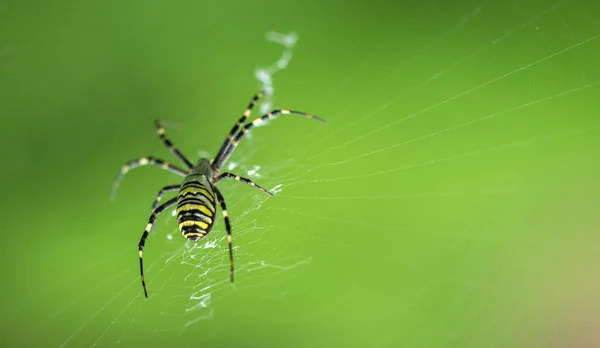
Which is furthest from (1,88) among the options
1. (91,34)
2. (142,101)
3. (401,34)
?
(401,34)

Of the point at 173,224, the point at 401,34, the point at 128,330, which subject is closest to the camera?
the point at 128,330

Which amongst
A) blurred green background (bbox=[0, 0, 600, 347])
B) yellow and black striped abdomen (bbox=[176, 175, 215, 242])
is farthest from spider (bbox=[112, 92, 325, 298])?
blurred green background (bbox=[0, 0, 600, 347])

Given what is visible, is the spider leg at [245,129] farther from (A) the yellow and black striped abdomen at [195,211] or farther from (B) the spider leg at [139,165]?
(A) the yellow and black striped abdomen at [195,211]

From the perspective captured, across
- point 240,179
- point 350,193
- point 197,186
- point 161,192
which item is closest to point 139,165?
point 161,192

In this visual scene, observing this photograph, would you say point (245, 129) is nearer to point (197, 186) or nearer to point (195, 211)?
point (197, 186)

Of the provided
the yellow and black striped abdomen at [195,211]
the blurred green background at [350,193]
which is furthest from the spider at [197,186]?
the blurred green background at [350,193]

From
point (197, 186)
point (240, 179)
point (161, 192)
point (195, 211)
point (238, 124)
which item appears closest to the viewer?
point (195, 211)

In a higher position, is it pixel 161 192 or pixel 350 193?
pixel 161 192

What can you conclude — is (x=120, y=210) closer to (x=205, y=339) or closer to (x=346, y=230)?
(x=205, y=339)
